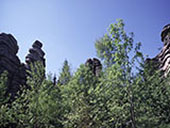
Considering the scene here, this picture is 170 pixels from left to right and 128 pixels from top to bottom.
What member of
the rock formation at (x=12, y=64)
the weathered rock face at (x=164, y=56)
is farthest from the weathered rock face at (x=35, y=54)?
the weathered rock face at (x=164, y=56)

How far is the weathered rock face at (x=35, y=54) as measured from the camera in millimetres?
27144

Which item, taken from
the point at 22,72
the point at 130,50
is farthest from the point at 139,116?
the point at 22,72

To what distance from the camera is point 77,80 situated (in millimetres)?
16062

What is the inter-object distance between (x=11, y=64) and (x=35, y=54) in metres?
5.18

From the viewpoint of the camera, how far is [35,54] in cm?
2873

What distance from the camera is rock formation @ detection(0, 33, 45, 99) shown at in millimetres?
23281

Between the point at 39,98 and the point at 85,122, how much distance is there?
18.7ft

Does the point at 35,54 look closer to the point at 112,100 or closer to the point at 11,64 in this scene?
the point at 11,64

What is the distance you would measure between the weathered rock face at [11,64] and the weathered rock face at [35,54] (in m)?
1.37

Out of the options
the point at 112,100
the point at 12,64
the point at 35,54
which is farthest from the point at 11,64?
the point at 112,100

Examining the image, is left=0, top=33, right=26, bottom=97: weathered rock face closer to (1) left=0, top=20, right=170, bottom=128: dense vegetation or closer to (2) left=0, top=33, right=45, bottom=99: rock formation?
(2) left=0, top=33, right=45, bottom=99: rock formation

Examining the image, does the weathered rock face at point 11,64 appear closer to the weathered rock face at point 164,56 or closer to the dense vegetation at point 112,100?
the dense vegetation at point 112,100

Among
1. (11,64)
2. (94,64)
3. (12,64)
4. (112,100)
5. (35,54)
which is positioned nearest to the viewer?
(112,100)

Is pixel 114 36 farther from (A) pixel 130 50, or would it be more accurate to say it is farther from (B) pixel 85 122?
(B) pixel 85 122
